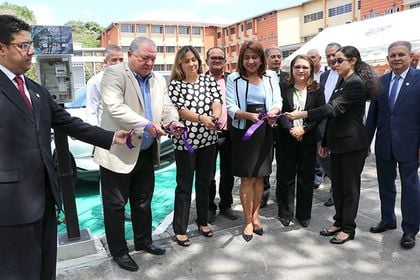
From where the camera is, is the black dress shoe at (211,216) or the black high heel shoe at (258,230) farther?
the black dress shoe at (211,216)

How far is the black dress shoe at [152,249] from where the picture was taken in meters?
3.42

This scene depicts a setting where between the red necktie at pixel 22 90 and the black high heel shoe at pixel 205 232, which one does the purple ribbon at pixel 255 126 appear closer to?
the black high heel shoe at pixel 205 232

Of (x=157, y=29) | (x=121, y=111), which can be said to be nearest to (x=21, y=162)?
(x=121, y=111)

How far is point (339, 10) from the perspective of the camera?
40.8 metres

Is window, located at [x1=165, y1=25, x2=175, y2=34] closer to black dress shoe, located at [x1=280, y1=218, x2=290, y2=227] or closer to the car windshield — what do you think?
the car windshield

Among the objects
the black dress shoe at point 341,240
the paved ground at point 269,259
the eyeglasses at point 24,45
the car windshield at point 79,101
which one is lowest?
the paved ground at point 269,259

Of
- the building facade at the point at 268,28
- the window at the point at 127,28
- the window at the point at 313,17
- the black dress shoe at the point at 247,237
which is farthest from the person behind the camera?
the window at the point at 127,28

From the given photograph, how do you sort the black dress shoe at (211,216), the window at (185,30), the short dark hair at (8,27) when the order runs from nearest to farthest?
1. the short dark hair at (8,27)
2. the black dress shoe at (211,216)
3. the window at (185,30)

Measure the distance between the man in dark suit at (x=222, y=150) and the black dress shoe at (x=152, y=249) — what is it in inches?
34.7

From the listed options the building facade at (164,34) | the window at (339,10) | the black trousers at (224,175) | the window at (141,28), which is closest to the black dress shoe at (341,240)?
the black trousers at (224,175)

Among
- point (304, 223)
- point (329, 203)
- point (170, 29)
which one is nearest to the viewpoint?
point (304, 223)

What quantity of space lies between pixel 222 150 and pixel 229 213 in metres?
0.75

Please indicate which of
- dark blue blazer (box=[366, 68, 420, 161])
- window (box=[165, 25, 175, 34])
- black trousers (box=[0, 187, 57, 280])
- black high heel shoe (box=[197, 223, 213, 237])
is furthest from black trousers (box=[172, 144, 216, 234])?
window (box=[165, 25, 175, 34])

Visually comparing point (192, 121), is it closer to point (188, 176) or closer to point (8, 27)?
point (188, 176)
